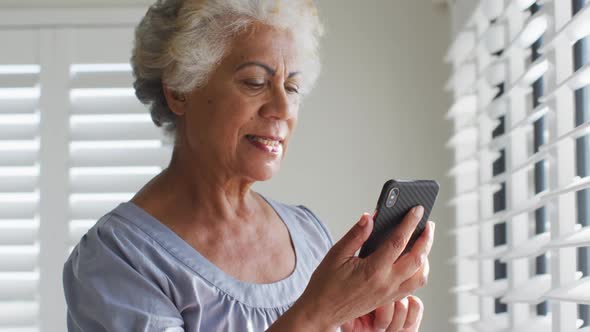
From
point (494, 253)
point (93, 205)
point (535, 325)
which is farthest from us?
point (93, 205)

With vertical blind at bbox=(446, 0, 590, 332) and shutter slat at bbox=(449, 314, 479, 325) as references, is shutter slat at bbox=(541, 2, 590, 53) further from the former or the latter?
shutter slat at bbox=(449, 314, 479, 325)

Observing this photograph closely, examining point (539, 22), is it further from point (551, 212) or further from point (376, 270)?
point (376, 270)

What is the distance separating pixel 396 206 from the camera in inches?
50.3

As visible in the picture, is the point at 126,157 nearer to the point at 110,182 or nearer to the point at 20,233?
the point at 110,182

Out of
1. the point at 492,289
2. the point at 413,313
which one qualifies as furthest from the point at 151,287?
the point at 492,289

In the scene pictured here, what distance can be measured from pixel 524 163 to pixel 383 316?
48cm

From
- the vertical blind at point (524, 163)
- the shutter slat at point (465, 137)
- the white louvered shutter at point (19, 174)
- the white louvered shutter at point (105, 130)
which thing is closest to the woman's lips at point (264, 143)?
the vertical blind at point (524, 163)

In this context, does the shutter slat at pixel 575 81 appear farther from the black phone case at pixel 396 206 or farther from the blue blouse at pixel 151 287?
the blue blouse at pixel 151 287

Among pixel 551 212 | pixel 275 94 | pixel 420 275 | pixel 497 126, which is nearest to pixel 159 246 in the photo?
pixel 275 94

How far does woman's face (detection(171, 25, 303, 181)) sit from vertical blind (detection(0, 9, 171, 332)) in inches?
55.5

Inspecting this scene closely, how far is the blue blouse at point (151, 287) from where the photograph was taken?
4.35 feet

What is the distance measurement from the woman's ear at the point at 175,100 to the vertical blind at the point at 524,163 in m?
0.64

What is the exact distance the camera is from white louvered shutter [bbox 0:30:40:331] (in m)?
2.84

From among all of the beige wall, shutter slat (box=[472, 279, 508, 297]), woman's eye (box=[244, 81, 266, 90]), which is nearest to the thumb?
woman's eye (box=[244, 81, 266, 90])
